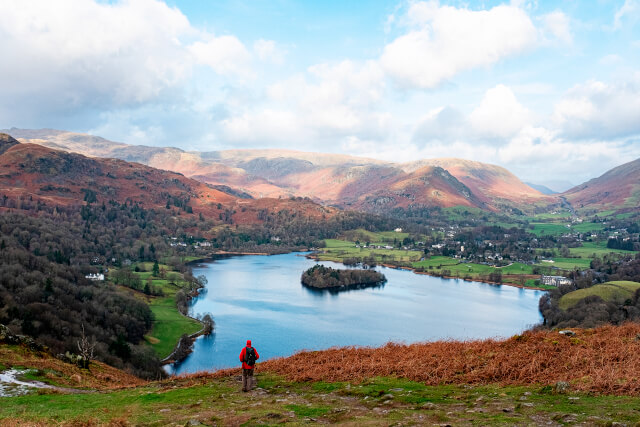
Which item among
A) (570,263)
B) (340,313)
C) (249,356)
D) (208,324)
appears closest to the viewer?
(249,356)

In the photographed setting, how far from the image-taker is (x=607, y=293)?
76438mm

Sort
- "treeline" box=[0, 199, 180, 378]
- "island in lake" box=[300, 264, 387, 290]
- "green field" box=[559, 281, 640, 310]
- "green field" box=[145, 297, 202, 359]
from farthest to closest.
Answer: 1. "island in lake" box=[300, 264, 387, 290]
2. "green field" box=[559, 281, 640, 310]
3. "green field" box=[145, 297, 202, 359]
4. "treeline" box=[0, 199, 180, 378]

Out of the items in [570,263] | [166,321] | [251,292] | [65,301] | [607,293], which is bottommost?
[166,321]

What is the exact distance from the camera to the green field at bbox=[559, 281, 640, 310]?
74.0 metres

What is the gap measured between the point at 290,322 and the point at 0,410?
71.6 meters

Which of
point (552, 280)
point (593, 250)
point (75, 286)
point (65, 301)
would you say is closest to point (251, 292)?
point (75, 286)

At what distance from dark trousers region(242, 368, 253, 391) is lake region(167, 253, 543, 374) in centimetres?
4140

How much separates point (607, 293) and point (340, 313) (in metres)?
49.5

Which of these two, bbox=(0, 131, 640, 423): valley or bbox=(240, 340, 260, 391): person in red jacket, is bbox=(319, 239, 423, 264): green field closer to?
bbox=(0, 131, 640, 423): valley

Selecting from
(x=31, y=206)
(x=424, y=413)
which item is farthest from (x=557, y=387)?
(x=31, y=206)

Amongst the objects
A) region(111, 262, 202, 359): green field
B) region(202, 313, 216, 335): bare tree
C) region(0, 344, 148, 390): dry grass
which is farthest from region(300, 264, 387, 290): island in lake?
region(0, 344, 148, 390): dry grass

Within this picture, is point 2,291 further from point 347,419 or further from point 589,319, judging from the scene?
point 589,319

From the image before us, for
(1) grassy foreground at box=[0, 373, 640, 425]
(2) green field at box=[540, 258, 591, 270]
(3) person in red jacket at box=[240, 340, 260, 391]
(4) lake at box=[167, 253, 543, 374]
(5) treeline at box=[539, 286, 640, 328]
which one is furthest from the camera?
(2) green field at box=[540, 258, 591, 270]

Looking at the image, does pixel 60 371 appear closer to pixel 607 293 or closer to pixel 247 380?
pixel 247 380
